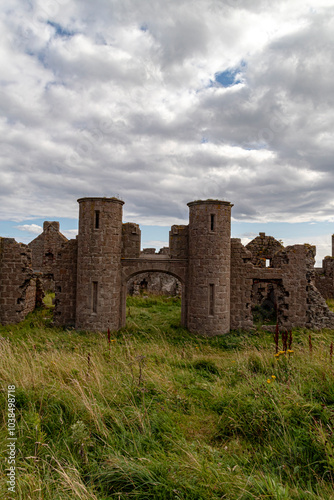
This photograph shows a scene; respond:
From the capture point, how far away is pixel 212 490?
327 cm

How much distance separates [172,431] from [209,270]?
937cm

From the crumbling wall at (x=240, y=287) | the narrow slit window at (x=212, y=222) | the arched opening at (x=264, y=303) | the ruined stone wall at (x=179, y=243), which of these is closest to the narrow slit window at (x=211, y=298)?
the crumbling wall at (x=240, y=287)

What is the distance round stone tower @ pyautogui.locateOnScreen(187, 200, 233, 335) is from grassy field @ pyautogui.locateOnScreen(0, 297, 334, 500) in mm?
6238

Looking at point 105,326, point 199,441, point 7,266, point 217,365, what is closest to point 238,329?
point 105,326

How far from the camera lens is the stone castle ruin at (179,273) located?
527 inches

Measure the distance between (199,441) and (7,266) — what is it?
1294 cm

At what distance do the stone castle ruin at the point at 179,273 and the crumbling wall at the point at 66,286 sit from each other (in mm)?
44

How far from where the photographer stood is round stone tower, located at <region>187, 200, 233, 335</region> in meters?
13.5

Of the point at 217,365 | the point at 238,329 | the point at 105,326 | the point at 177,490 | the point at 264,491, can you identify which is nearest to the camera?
the point at 264,491

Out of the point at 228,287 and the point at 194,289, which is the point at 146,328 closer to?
the point at 194,289

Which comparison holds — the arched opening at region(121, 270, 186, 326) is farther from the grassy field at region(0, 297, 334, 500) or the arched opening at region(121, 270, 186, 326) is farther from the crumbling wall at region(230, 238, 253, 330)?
the grassy field at region(0, 297, 334, 500)

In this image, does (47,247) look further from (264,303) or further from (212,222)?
(264,303)

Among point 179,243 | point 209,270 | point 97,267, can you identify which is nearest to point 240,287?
point 209,270

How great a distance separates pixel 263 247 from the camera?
1819 cm
